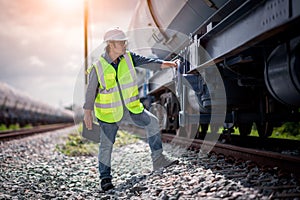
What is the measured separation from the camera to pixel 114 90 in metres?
4.20

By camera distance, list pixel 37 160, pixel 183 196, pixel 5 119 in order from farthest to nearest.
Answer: pixel 5 119, pixel 37 160, pixel 183 196

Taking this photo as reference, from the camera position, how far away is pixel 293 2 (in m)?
2.41

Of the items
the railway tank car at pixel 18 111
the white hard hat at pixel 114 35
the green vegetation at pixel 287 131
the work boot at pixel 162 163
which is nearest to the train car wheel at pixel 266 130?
the work boot at pixel 162 163

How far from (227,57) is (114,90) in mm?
1454

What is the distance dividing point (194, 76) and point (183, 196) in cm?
223

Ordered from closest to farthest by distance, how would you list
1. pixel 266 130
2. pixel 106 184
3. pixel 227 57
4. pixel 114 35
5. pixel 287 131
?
pixel 227 57 < pixel 106 184 < pixel 114 35 < pixel 266 130 < pixel 287 131

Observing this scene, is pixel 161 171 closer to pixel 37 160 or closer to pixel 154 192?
pixel 154 192

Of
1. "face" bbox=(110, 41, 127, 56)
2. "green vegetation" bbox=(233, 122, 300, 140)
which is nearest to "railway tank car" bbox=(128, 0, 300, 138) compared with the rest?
"face" bbox=(110, 41, 127, 56)

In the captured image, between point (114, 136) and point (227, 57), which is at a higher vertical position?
point (227, 57)

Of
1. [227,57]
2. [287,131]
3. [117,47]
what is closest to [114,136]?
[117,47]

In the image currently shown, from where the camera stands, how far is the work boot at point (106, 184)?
3.94m

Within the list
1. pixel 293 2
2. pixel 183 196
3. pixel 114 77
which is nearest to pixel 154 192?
pixel 183 196

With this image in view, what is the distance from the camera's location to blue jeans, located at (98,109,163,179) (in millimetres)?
4152

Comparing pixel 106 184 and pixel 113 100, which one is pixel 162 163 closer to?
pixel 106 184
